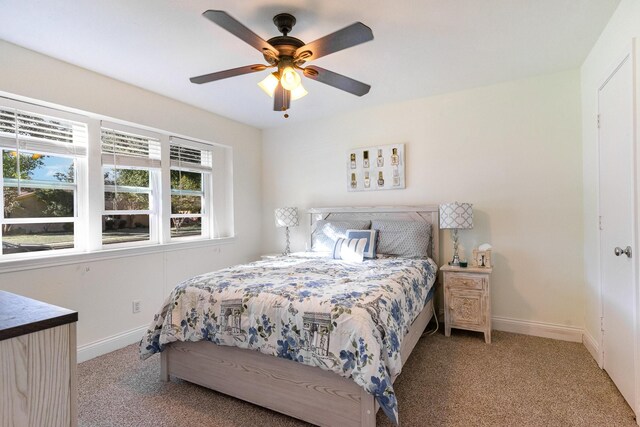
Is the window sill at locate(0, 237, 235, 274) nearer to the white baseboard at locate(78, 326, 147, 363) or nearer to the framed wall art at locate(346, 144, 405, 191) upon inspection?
the white baseboard at locate(78, 326, 147, 363)

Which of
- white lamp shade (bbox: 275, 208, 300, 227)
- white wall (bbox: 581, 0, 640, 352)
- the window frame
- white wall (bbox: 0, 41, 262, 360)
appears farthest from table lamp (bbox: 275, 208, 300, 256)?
white wall (bbox: 581, 0, 640, 352)

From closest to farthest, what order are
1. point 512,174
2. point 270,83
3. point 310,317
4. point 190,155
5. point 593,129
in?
point 310,317, point 270,83, point 593,129, point 512,174, point 190,155

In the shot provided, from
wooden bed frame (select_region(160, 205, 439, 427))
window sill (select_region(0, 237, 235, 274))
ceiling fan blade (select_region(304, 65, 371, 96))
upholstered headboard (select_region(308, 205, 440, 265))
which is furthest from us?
upholstered headboard (select_region(308, 205, 440, 265))

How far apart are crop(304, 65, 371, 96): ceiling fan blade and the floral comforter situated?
1.36 metres

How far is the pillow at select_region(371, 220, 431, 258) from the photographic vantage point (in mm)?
3248

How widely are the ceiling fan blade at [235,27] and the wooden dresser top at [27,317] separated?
1.40 metres

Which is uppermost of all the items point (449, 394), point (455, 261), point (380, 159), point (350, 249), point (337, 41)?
point (337, 41)

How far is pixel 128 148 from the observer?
10.6ft

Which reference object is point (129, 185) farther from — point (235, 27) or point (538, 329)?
point (538, 329)

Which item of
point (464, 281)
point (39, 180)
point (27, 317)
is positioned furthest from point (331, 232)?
point (27, 317)

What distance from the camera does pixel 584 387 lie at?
213 centimetres

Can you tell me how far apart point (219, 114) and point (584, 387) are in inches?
169

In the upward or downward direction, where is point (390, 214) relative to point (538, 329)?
upward

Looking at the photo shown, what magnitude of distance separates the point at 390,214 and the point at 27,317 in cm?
329
